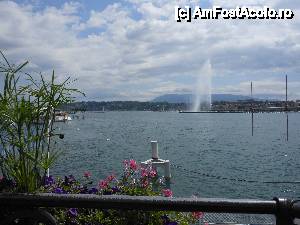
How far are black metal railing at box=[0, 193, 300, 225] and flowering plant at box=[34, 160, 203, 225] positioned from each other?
1.29 ft

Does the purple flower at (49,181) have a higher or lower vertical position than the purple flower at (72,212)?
higher

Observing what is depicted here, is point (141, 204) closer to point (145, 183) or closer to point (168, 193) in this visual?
point (145, 183)

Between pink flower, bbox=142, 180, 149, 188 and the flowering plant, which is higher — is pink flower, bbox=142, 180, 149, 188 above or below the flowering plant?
above

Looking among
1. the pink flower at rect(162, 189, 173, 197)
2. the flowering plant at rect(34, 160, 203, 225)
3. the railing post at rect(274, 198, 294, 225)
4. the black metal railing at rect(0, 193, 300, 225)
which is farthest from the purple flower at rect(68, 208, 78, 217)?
the railing post at rect(274, 198, 294, 225)

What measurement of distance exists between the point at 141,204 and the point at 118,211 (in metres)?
0.65

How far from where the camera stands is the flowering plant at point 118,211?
3.04 meters

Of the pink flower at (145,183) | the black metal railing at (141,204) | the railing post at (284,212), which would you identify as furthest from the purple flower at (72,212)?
the railing post at (284,212)

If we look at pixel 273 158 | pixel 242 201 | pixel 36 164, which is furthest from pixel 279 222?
pixel 273 158

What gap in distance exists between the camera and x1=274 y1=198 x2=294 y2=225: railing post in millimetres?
2357

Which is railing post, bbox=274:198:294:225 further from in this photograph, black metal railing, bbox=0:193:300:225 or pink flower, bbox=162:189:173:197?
pink flower, bbox=162:189:173:197

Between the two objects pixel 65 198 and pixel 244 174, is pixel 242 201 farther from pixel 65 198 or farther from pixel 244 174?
pixel 244 174

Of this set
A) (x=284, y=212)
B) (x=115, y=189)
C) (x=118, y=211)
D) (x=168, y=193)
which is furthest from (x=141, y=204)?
(x=168, y=193)

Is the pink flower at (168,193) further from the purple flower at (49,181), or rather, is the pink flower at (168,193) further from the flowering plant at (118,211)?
the purple flower at (49,181)

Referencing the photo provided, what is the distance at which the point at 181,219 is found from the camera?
330 cm
